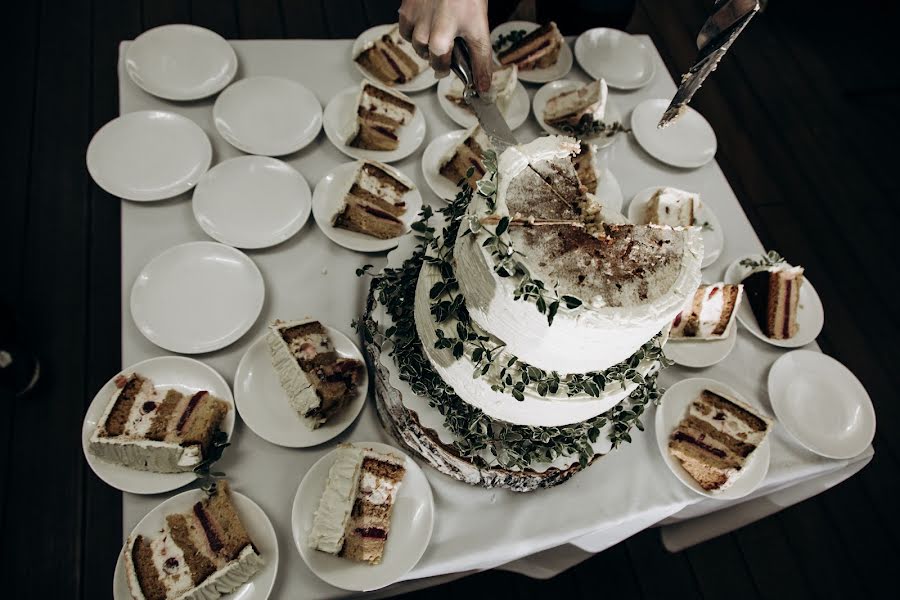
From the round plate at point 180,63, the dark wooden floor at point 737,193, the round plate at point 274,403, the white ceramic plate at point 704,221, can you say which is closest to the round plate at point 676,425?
the white ceramic plate at point 704,221

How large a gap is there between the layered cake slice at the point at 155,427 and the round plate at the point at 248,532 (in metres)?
0.10

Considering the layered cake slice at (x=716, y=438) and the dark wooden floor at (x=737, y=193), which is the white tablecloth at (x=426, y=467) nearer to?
the layered cake slice at (x=716, y=438)

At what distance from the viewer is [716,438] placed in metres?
1.96

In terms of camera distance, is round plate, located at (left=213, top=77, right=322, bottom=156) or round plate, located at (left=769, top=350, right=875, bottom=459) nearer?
round plate, located at (left=769, top=350, right=875, bottom=459)

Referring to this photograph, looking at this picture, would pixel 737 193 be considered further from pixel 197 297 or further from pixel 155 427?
pixel 155 427

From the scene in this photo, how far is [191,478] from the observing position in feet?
5.59

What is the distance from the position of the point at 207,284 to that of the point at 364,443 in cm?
74

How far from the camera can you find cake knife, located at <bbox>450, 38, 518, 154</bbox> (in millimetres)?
1762

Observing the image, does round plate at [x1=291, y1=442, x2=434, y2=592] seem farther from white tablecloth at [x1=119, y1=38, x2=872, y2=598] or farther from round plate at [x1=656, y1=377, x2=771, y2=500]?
round plate at [x1=656, y1=377, x2=771, y2=500]

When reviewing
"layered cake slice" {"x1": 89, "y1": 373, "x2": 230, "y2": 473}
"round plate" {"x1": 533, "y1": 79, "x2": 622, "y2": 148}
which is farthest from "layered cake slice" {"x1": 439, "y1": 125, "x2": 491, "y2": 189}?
"layered cake slice" {"x1": 89, "y1": 373, "x2": 230, "y2": 473}

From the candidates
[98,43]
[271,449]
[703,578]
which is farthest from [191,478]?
[98,43]

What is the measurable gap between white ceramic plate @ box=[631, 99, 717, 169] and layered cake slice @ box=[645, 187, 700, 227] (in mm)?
288

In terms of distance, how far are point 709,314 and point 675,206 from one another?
454 mm

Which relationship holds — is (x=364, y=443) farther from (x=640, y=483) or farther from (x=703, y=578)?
(x=703, y=578)
